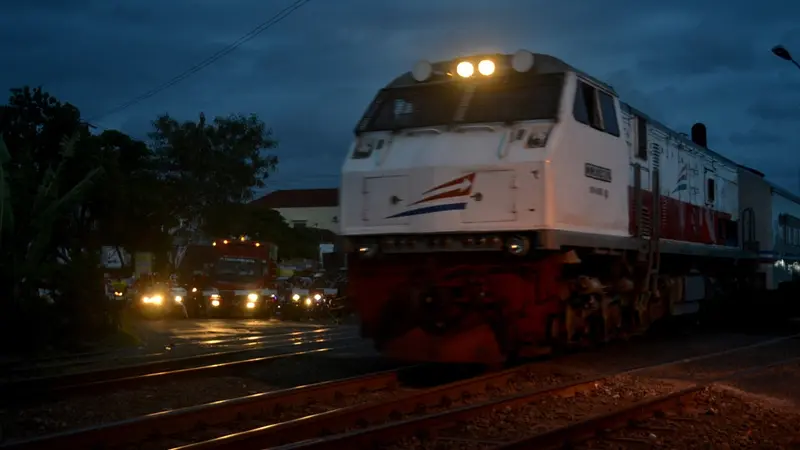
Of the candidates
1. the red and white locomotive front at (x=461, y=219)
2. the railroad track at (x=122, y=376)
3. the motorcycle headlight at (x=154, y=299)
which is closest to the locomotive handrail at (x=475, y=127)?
the red and white locomotive front at (x=461, y=219)

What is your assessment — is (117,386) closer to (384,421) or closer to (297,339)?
(384,421)

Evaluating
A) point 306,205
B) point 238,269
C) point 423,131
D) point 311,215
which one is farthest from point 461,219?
point 306,205

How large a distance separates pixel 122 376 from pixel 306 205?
287 ft

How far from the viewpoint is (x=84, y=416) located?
8695mm

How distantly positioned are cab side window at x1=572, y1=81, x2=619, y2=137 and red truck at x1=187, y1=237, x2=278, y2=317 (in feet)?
61.4

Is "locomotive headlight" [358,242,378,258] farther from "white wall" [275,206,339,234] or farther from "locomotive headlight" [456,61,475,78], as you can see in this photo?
"white wall" [275,206,339,234]

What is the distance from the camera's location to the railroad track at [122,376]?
32.1 feet

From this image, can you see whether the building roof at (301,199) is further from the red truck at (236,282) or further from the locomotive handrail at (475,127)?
the locomotive handrail at (475,127)

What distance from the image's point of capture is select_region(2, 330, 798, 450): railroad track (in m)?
6.99

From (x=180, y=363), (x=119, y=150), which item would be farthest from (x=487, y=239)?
(x=119, y=150)

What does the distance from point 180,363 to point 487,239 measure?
5442mm

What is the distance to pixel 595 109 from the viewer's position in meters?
11.0

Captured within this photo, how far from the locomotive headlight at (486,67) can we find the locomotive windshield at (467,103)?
16 cm

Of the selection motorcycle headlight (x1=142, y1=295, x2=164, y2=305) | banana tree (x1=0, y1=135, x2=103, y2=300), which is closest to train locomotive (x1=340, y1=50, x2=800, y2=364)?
banana tree (x1=0, y1=135, x2=103, y2=300)
